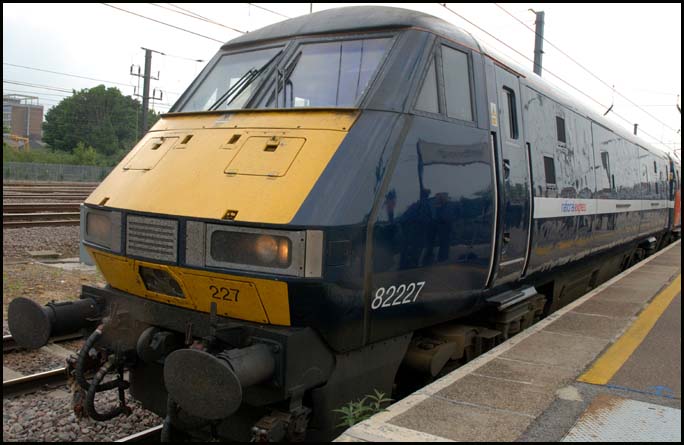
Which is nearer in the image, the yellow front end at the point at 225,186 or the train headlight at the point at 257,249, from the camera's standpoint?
the train headlight at the point at 257,249

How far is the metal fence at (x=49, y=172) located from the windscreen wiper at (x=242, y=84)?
4295cm

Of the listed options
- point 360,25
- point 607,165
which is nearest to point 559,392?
point 360,25

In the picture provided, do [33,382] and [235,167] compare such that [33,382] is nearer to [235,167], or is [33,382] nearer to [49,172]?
[235,167]

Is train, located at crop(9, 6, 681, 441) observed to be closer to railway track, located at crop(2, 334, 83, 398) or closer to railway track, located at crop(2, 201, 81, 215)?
railway track, located at crop(2, 334, 83, 398)

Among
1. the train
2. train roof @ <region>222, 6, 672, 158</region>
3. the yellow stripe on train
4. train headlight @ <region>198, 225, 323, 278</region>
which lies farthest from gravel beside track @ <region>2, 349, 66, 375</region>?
train roof @ <region>222, 6, 672, 158</region>

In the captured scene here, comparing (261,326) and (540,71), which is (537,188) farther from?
(540,71)

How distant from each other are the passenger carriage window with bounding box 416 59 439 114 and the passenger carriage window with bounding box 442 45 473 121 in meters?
0.14

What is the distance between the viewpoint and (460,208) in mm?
4492

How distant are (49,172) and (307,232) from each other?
157 ft

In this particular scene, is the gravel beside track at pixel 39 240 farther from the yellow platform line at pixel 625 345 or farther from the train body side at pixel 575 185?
the yellow platform line at pixel 625 345

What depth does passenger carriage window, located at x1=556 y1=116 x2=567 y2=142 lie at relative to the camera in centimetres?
695

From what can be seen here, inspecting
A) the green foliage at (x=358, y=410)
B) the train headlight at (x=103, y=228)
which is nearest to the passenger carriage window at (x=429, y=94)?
the green foliage at (x=358, y=410)

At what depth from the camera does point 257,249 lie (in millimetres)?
3527

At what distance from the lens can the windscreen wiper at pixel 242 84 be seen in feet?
15.9
